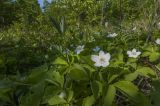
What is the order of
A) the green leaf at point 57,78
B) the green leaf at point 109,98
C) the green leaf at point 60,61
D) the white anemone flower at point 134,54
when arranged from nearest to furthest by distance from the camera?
the green leaf at point 109,98 < the green leaf at point 57,78 < the green leaf at point 60,61 < the white anemone flower at point 134,54

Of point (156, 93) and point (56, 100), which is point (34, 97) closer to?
point (56, 100)

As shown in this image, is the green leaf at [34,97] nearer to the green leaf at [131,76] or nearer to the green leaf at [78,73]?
the green leaf at [78,73]

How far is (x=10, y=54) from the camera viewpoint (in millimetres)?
2850

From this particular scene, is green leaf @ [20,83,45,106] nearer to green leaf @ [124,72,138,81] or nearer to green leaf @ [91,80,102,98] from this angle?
green leaf @ [91,80,102,98]

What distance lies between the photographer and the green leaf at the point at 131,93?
164 centimetres

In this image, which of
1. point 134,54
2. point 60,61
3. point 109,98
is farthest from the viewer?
point 134,54

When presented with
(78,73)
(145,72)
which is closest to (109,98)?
(78,73)

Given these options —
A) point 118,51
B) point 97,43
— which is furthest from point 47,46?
point 118,51

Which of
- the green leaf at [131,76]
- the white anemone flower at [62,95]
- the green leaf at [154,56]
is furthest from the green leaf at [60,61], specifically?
the green leaf at [154,56]

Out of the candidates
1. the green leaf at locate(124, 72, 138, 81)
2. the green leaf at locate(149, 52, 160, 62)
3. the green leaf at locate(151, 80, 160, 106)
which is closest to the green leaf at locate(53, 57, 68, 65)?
the green leaf at locate(124, 72, 138, 81)

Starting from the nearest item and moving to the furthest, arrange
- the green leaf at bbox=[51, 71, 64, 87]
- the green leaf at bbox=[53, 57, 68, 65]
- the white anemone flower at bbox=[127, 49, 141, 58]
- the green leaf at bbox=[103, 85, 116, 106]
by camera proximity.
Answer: the green leaf at bbox=[103, 85, 116, 106], the green leaf at bbox=[51, 71, 64, 87], the green leaf at bbox=[53, 57, 68, 65], the white anemone flower at bbox=[127, 49, 141, 58]

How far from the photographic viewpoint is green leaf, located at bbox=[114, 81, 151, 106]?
5.37 ft

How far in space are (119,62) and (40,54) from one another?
1.22m

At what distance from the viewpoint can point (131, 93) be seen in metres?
1.65
